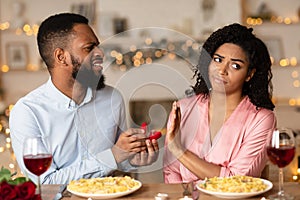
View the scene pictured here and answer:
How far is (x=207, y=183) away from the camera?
174cm

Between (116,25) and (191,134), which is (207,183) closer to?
(191,134)

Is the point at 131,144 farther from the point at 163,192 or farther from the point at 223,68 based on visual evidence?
the point at 223,68

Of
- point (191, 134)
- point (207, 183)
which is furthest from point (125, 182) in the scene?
point (191, 134)

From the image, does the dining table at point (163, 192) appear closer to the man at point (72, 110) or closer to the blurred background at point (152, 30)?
the man at point (72, 110)

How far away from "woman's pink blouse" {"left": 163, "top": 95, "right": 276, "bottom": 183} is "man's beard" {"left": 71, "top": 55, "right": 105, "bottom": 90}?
0.38 meters

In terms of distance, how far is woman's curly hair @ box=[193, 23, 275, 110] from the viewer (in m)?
2.21

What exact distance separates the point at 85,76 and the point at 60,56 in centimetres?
17

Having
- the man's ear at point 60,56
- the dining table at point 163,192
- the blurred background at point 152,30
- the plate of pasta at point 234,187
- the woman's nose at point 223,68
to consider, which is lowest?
the dining table at point 163,192

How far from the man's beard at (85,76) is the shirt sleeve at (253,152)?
2.09 ft

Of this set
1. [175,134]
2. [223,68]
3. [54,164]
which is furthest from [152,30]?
[175,134]

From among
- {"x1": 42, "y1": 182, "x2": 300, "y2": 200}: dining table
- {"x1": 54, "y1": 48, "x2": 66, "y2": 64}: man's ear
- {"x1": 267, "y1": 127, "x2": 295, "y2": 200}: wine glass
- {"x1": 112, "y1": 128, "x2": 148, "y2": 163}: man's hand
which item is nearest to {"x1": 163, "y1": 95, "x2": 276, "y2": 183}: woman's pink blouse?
{"x1": 112, "y1": 128, "x2": 148, "y2": 163}: man's hand

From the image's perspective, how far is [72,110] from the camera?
223 centimetres

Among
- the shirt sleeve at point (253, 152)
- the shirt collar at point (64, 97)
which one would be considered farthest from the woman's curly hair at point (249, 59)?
the shirt collar at point (64, 97)

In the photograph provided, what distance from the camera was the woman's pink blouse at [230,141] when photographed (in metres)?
Answer: 2.06
